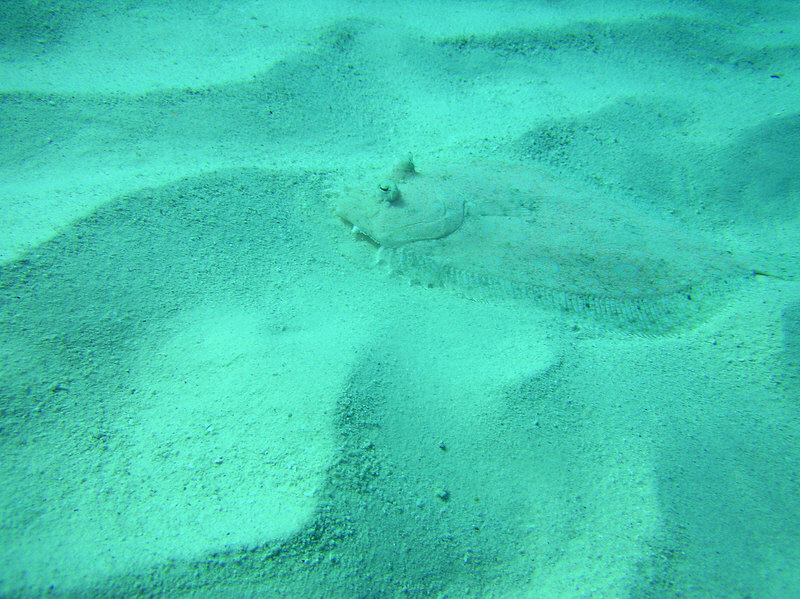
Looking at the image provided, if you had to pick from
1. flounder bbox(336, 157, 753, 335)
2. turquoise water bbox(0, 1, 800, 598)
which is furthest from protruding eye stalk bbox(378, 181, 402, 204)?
turquoise water bbox(0, 1, 800, 598)

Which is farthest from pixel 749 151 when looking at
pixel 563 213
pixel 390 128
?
pixel 390 128

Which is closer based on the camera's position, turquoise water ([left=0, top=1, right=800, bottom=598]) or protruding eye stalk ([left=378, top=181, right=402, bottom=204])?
turquoise water ([left=0, top=1, right=800, bottom=598])

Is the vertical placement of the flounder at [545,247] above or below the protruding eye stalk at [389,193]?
below

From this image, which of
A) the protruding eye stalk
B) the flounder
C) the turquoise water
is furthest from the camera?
the protruding eye stalk

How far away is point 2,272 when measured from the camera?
2.29 metres

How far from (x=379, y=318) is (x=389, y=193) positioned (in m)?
1.10

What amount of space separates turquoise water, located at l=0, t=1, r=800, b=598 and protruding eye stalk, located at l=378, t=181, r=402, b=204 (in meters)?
0.39

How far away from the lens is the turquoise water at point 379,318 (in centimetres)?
174

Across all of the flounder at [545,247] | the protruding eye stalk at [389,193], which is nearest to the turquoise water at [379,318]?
the flounder at [545,247]

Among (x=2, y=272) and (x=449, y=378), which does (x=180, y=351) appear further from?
(x=449, y=378)

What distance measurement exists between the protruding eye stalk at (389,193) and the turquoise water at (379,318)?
394 mm

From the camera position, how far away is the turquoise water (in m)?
1.74

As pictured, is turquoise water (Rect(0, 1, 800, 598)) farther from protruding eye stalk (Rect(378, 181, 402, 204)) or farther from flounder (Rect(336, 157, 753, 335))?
protruding eye stalk (Rect(378, 181, 402, 204))

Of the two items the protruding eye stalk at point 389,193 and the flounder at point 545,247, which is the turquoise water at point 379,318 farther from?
the protruding eye stalk at point 389,193
